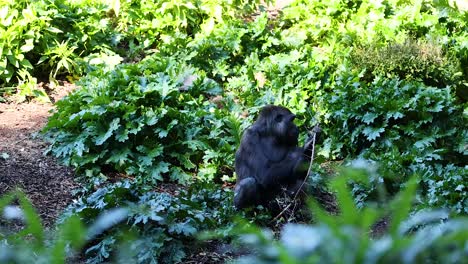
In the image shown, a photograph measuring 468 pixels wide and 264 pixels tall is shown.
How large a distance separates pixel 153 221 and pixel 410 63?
15.4 feet

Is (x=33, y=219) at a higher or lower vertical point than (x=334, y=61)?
higher

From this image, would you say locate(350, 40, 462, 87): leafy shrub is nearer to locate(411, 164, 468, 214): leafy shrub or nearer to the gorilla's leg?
locate(411, 164, 468, 214): leafy shrub

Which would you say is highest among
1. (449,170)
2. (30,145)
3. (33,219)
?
(33,219)

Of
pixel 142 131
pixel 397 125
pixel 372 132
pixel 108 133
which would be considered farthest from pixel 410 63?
pixel 108 133

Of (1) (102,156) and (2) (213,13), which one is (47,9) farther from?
(1) (102,156)

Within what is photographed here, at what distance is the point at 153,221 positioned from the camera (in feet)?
17.3

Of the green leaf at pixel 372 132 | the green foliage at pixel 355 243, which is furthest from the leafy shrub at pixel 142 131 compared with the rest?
the green foliage at pixel 355 243

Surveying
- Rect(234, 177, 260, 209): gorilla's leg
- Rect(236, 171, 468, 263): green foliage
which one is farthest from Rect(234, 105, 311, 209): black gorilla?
Rect(236, 171, 468, 263): green foliage

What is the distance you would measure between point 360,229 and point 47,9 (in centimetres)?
880

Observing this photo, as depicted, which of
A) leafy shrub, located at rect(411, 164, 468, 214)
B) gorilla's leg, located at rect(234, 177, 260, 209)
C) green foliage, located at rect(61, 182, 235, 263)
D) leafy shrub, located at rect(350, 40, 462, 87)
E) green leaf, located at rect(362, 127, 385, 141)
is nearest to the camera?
green foliage, located at rect(61, 182, 235, 263)

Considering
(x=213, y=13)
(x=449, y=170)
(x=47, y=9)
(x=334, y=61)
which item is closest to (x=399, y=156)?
(x=449, y=170)

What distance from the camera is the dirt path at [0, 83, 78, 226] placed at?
6383 millimetres

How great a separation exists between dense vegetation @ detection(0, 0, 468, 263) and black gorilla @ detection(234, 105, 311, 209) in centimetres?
24

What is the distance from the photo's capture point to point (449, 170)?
654 cm
